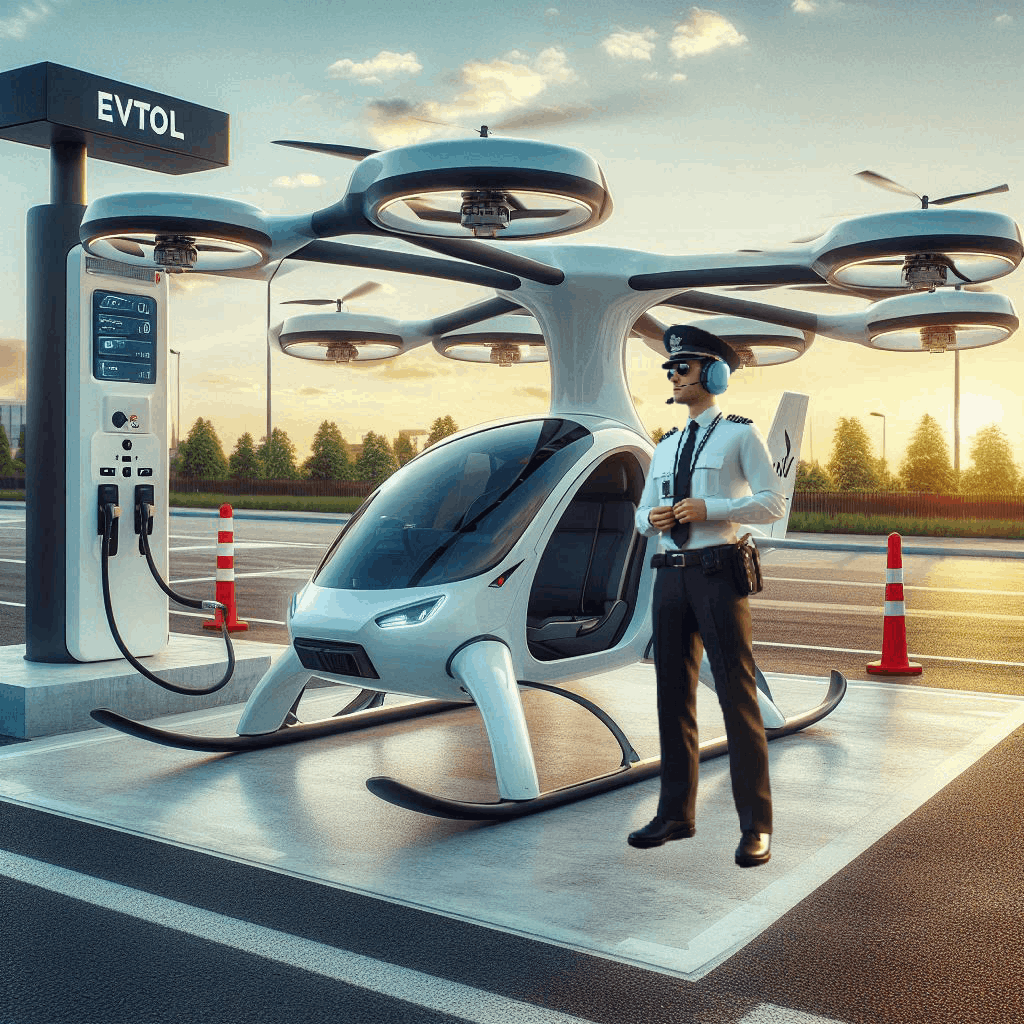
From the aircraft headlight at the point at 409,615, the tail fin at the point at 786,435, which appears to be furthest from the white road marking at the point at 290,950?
the tail fin at the point at 786,435

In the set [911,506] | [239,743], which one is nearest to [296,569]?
[239,743]

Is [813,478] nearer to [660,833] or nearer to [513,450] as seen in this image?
[513,450]

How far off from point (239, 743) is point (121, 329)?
9.40ft

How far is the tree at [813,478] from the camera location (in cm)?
5659

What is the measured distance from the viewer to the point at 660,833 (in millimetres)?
4473

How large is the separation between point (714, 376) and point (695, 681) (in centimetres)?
118

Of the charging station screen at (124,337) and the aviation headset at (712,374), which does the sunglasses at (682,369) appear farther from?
the charging station screen at (124,337)

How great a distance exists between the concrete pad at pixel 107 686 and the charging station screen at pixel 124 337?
70.2 inches

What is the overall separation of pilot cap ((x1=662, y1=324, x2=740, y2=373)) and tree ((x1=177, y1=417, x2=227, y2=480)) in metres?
67.6

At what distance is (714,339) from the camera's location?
4.63 m

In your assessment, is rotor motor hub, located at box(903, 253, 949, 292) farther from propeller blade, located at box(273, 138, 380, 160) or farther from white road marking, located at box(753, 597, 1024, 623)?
white road marking, located at box(753, 597, 1024, 623)

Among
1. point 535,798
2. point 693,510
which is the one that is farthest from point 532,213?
point 535,798

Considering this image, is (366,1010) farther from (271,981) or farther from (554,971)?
(554,971)

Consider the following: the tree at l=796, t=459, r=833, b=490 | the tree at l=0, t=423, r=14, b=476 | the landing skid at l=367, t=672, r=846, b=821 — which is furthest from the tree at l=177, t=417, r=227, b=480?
the landing skid at l=367, t=672, r=846, b=821
